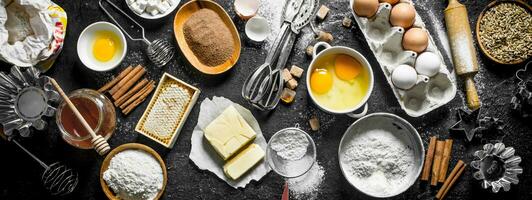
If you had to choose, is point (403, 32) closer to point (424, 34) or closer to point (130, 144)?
point (424, 34)

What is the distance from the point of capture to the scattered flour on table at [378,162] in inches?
128

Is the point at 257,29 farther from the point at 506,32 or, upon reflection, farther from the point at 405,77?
the point at 506,32

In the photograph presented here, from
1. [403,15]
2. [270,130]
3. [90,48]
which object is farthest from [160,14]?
[403,15]

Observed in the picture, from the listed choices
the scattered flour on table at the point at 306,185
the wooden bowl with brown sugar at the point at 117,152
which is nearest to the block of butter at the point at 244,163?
the scattered flour on table at the point at 306,185

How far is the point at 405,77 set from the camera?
10.6ft

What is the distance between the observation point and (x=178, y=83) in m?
3.38

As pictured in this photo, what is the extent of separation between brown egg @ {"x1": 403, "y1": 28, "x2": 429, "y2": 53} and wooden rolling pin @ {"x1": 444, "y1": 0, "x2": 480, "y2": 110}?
0.19 m

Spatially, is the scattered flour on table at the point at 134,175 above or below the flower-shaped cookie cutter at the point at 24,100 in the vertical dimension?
below

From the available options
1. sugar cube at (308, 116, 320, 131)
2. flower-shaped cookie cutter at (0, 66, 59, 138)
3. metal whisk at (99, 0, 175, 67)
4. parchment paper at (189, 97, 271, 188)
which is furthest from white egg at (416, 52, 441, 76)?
flower-shaped cookie cutter at (0, 66, 59, 138)

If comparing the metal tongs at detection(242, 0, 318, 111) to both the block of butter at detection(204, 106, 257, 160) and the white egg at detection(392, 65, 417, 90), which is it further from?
the white egg at detection(392, 65, 417, 90)

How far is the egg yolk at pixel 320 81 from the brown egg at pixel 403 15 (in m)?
0.42

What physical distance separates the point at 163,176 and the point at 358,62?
1.10 meters

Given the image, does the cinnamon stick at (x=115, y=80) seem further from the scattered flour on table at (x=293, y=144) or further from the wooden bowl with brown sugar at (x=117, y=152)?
the scattered flour on table at (x=293, y=144)

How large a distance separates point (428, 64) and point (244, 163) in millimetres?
1000
